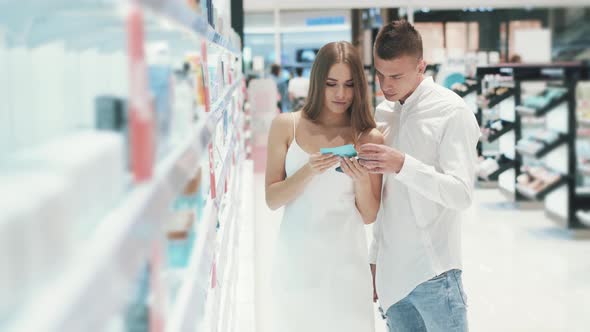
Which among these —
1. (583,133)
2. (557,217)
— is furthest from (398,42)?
(557,217)

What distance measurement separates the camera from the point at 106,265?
0.61 m

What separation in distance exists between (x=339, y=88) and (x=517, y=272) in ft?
11.8

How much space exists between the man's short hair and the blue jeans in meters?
0.71

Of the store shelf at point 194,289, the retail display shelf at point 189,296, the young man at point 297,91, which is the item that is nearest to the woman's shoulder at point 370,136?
the store shelf at point 194,289

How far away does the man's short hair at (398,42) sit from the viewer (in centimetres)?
216

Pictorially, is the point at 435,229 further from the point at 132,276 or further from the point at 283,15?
the point at 283,15

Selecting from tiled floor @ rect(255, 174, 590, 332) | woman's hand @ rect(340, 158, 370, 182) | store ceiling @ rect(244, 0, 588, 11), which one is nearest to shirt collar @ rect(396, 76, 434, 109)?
woman's hand @ rect(340, 158, 370, 182)

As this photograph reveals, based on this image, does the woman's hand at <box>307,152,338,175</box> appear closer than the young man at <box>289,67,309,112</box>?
Yes

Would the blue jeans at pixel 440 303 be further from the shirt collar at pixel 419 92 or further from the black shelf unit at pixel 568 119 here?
the black shelf unit at pixel 568 119

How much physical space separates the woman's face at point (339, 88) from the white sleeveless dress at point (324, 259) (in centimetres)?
20

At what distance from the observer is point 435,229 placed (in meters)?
2.22

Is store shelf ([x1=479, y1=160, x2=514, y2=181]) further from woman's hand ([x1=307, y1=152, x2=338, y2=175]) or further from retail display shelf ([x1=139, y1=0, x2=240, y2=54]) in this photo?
retail display shelf ([x1=139, y1=0, x2=240, y2=54])

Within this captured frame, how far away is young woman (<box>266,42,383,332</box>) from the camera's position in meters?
2.35

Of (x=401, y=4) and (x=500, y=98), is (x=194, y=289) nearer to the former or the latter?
(x=500, y=98)
